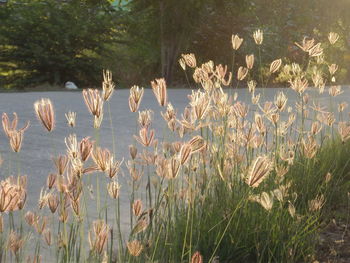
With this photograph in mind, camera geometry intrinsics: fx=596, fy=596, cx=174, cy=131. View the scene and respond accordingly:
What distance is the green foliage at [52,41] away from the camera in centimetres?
1246

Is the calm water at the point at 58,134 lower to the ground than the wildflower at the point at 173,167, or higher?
lower

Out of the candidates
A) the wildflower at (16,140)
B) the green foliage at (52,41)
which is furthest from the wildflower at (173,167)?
the green foliage at (52,41)

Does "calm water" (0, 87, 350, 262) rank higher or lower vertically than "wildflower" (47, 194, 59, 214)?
lower

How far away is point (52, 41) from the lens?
1248 centimetres

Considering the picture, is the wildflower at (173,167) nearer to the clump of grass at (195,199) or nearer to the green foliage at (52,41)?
the clump of grass at (195,199)

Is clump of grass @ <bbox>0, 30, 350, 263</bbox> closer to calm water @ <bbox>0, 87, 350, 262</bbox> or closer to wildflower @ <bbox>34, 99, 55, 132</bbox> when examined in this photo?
wildflower @ <bbox>34, 99, 55, 132</bbox>

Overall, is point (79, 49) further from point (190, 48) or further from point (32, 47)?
point (190, 48)

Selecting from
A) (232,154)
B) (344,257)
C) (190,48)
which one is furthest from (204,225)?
(190,48)

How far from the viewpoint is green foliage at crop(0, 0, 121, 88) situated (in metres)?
12.5

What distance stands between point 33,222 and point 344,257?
184cm

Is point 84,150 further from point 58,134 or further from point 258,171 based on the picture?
point 58,134

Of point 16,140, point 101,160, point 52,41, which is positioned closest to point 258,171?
point 101,160

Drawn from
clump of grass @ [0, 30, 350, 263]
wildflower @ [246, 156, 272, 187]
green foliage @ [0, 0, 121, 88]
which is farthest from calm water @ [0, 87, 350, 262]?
green foliage @ [0, 0, 121, 88]

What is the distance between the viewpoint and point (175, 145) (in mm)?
2139
